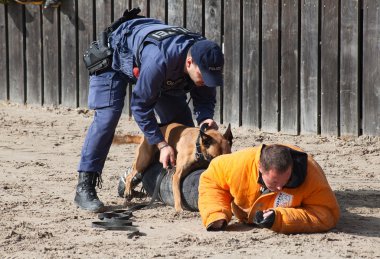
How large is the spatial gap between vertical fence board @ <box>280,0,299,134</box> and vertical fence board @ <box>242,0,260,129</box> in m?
0.32

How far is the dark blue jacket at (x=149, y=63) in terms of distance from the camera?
691cm

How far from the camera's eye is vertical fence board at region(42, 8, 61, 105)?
12.0 meters

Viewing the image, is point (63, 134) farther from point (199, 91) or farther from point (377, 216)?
point (377, 216)

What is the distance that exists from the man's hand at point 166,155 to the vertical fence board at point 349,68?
3538 millimetres

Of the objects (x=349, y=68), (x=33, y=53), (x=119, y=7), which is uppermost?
(x=119, y=7)

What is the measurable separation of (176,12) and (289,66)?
1.60m

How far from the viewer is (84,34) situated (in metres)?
11.8

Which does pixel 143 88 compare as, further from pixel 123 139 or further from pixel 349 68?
pixel 349 68

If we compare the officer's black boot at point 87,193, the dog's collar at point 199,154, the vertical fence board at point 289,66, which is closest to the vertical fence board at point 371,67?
the vertical fence board at point 289,66

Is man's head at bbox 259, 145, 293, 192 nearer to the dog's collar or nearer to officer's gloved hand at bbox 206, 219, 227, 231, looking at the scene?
officer's gloved hand at bbox 206, 219, 227, 231

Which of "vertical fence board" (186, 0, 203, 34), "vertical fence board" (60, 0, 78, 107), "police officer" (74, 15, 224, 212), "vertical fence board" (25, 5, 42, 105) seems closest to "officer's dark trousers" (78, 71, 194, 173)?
"police officer" (74, 15, 224, 212)

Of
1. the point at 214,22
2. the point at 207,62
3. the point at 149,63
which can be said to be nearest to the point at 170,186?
the point at 149,63

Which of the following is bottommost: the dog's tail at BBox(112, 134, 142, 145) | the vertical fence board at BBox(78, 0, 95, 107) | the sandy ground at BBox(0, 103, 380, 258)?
the sandy ground at BBox(0, 103, 380, 258)

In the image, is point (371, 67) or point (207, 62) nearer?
point (207, 62)
